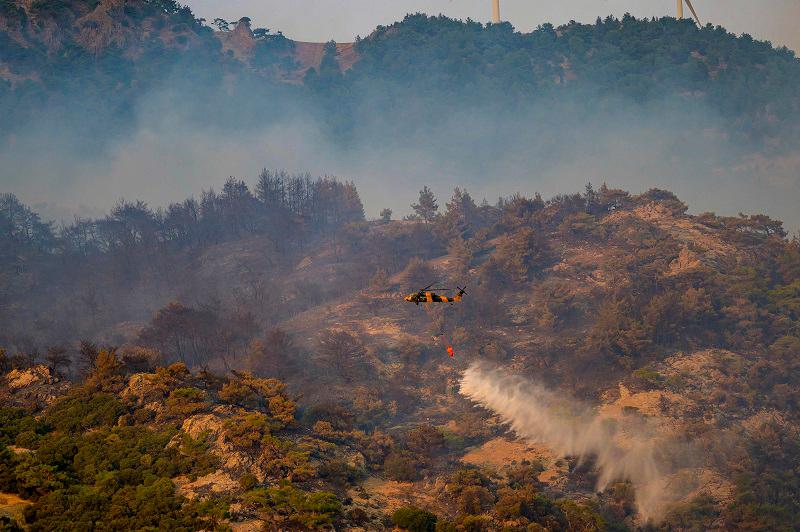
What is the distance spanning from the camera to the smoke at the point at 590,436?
52906 mm

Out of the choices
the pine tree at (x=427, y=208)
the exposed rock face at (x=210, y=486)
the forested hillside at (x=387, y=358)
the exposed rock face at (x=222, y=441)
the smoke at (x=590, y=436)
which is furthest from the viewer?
the pine tree at (x=427, y=208)

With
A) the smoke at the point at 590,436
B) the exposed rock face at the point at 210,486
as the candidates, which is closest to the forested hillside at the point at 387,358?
the exposed rock face at the point at 210,486

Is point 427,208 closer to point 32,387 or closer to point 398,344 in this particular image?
point 398,344

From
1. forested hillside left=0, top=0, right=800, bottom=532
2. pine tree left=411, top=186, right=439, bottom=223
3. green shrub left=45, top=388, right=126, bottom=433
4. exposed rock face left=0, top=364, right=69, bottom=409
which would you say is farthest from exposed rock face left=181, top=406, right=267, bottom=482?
pine tree left=411, top=186, right=439, bottom=223

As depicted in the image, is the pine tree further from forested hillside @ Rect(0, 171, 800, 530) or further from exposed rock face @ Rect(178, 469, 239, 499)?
exposed rock face @ Rect(178, 469, 239, 499)

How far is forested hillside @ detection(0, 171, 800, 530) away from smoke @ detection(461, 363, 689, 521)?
0.67 m

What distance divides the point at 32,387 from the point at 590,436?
1755 inches

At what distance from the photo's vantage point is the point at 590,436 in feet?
196

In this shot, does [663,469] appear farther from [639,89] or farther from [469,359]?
[639,89]

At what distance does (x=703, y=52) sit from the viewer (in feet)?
650

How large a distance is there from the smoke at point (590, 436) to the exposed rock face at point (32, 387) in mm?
37488

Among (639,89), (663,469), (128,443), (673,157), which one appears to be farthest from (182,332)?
(639,89)

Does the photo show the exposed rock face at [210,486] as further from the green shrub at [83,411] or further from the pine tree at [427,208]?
the pine tree at [427,208]

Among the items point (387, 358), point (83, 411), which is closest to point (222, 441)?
point (83, 411)
